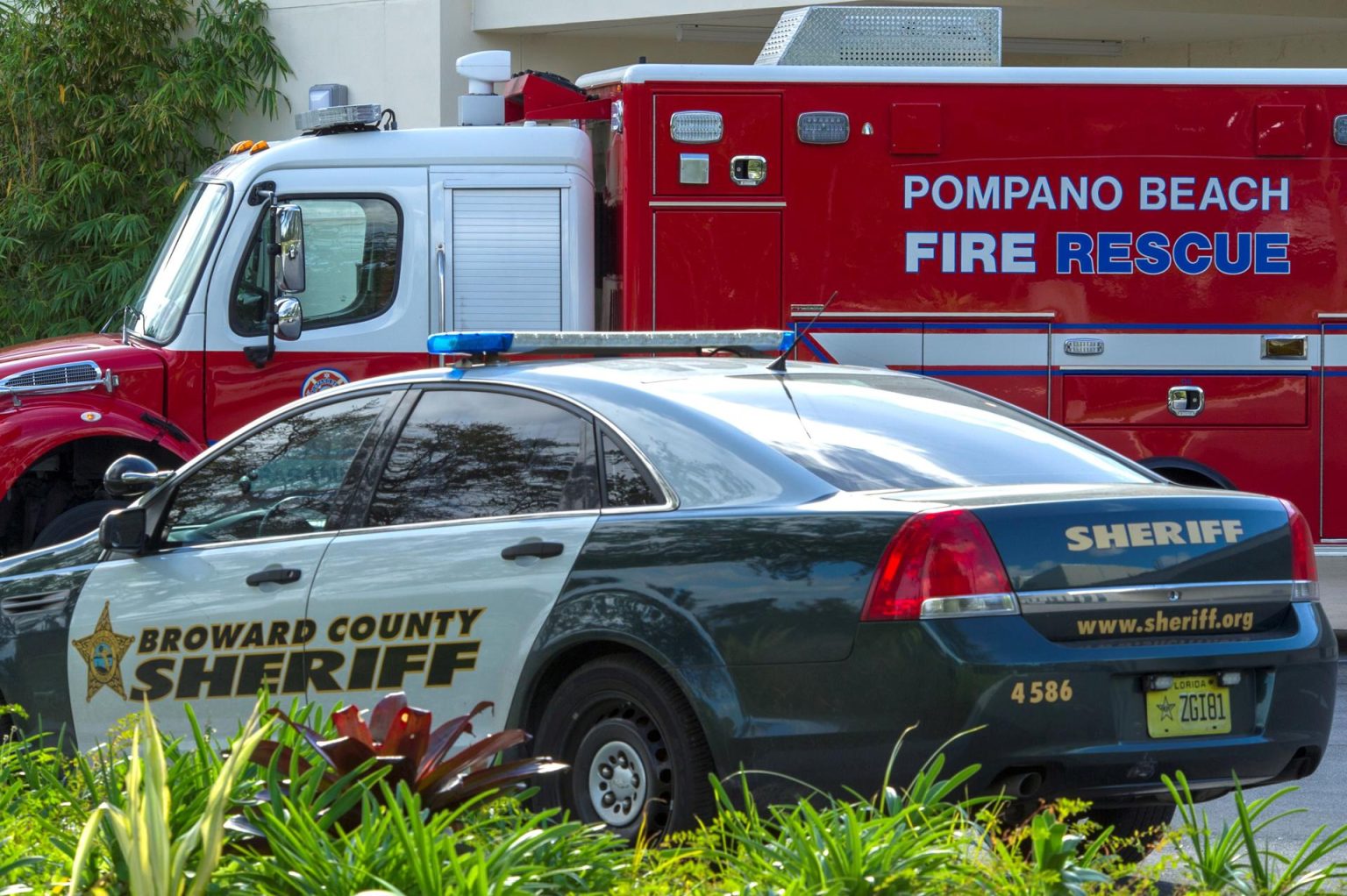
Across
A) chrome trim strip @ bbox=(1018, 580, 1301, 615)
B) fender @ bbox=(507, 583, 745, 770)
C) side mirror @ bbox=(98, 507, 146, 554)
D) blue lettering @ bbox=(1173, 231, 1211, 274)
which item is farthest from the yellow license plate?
blue lettering @ bbox=(1173, 231, 1211, 274)

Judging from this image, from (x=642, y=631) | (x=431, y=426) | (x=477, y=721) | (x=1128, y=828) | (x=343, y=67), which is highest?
(x=343, y=67)

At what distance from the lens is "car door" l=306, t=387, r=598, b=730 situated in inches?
204

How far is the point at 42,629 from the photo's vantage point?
6125mm

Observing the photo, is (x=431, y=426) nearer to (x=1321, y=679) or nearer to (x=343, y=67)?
(x=1321, y=679)

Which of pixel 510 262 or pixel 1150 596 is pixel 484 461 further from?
pixel 510 262

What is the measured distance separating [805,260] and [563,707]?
4681mm

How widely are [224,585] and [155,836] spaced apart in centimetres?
251

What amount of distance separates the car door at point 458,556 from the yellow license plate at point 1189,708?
156cm

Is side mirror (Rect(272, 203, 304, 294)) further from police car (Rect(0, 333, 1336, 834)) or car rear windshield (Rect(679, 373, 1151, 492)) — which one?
car rear windshield (Rect(679, 373, 1151, 492))

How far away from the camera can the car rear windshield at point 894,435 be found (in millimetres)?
5062

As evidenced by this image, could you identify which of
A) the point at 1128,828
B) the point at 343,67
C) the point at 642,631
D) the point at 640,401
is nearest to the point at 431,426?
the point at 640,401

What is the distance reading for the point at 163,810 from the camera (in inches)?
131

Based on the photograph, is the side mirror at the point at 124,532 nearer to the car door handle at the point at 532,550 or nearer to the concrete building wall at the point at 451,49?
the car door handle at the point at 532,550

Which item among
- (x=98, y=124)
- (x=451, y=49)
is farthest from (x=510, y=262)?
(x=98, y=124)
